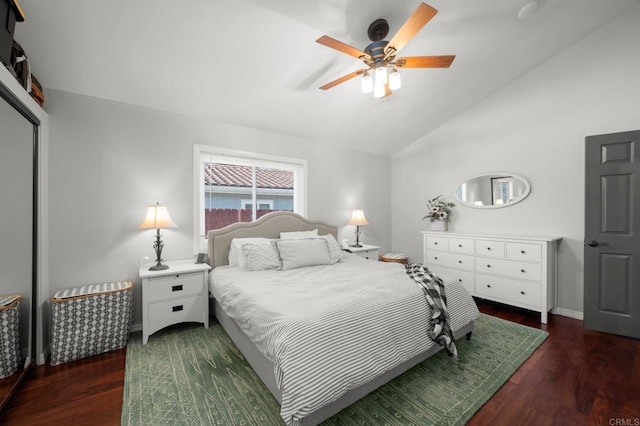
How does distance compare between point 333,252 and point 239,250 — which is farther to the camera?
point 333,252

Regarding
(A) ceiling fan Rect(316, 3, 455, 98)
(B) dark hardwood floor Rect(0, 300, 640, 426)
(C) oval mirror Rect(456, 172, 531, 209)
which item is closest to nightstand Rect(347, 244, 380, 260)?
(C) oval mirror Rect(456, 172, 531, 209)

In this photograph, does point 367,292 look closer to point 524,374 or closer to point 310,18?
point 524,374

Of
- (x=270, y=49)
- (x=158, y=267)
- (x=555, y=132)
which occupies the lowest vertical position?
(x=158, y=267)

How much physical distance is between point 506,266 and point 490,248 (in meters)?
0.27

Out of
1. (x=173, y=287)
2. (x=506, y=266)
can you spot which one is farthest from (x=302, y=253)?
(x=506, y=266)

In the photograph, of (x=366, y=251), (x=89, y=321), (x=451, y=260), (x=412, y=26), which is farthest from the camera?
(x=366, y=251)

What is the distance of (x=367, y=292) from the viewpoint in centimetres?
195

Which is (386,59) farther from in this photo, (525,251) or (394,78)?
(525,251)

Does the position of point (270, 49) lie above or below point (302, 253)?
above

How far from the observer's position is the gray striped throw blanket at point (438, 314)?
196 centimetres

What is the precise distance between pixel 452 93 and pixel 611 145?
1.71 metres

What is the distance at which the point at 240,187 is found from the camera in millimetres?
3545

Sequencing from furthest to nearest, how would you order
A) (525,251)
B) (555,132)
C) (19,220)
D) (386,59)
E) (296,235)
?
(296,235)
(555,132)
(525,251)
(386,59)
(19,220)

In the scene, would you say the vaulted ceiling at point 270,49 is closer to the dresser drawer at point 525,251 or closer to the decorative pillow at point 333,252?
the decorative pillow at point 333,252
